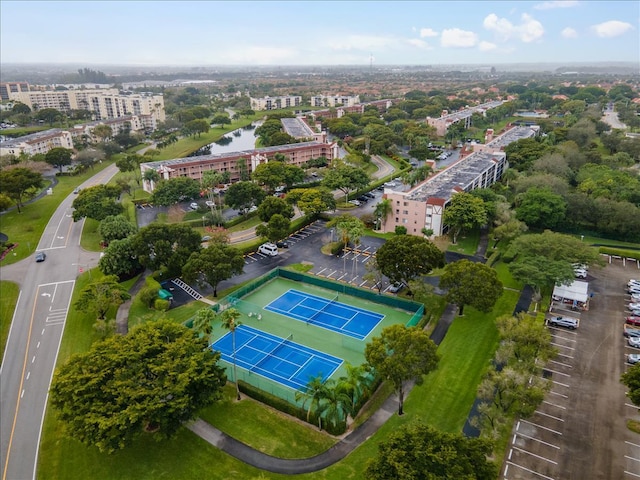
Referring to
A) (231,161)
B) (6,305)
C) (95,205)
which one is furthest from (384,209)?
(6,305)

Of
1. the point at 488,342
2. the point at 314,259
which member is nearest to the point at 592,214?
the point at 488,342

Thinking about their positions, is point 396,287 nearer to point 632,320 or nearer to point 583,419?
point 583,419

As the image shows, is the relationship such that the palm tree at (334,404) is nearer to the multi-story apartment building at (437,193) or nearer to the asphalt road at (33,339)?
the asphalt road at (33,339)

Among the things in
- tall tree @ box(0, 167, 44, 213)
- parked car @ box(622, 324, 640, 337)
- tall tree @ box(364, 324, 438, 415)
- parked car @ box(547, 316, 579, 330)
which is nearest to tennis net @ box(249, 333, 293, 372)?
tall tree @ box(364, 324, 438, 415)

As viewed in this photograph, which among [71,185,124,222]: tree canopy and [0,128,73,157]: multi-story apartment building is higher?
[0,128,73,157]: multi-story apartment building

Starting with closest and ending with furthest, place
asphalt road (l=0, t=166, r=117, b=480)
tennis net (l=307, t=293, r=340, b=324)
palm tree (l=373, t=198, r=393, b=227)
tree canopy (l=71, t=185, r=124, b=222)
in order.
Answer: asphalt road (l=0, t=166, r=117, b=480) < tennis net (l=307, t=293, r=340, b=324) < tree canopy (l=71, t=185, r=124, b=222) < palm tree (l=373, t=198, r=393, b=227)

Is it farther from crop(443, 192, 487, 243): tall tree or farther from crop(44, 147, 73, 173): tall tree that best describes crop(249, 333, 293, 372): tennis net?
crop(44, 147, 73, 173): tall tree
